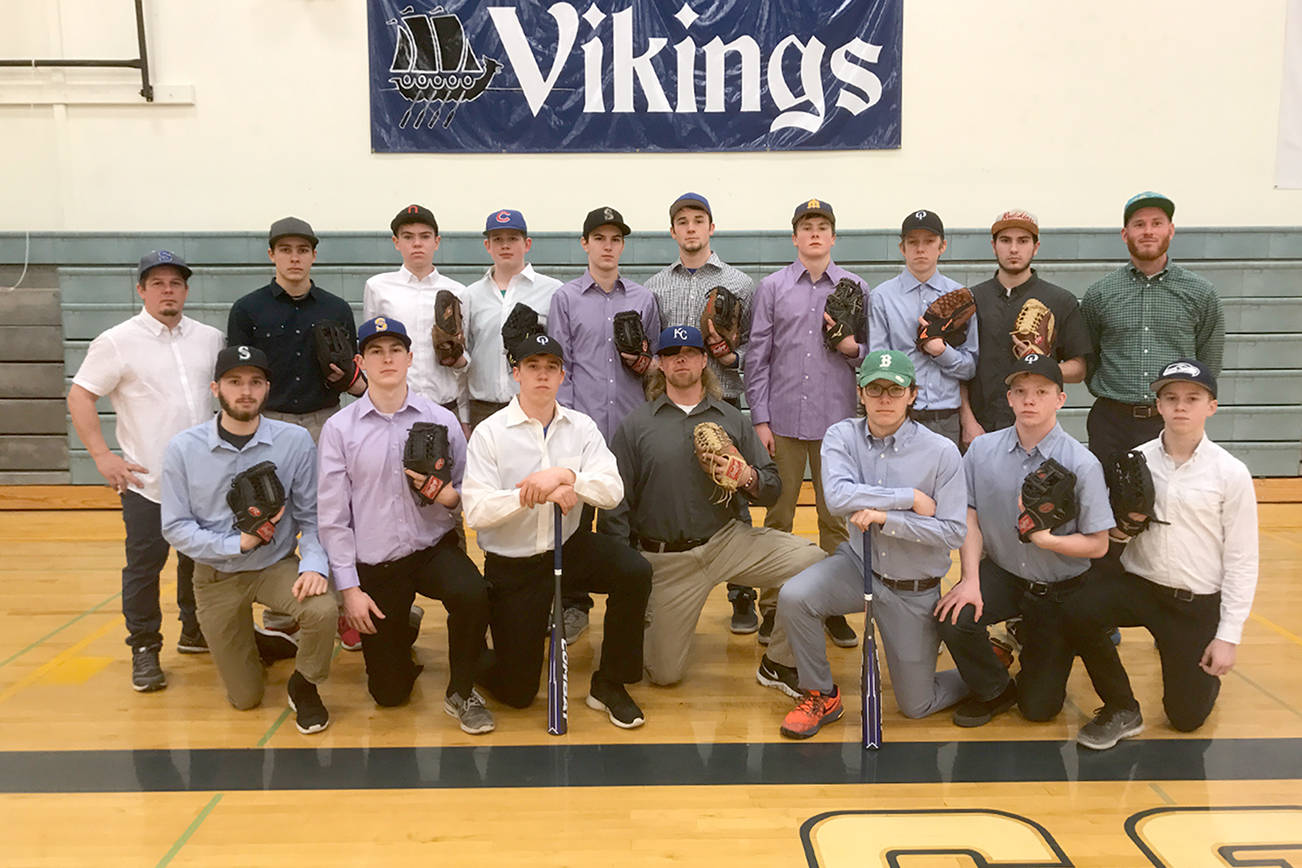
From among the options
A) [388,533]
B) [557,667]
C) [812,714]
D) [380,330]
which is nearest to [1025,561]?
[812,714]

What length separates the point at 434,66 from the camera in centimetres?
723

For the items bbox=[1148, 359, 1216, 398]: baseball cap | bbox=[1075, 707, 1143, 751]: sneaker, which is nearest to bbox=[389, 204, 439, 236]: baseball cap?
bbox=[1148, 359, 1216, 398]: baseball cap

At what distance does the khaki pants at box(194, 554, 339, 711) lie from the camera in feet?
12.8

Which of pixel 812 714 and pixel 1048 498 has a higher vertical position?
pixel 1048 498

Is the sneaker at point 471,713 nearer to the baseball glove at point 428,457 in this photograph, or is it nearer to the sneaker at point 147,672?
the baseball glove at point 428,457

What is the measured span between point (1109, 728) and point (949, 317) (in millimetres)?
1860

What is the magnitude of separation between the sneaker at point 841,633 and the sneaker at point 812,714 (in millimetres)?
742

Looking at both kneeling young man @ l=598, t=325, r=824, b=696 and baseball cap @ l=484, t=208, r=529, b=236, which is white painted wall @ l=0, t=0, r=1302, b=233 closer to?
baseball cap @ l=484, t=208, r=529, b=236

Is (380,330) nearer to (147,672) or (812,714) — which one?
(147,672)

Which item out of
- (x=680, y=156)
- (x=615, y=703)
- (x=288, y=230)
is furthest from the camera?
(x=680, y=156)

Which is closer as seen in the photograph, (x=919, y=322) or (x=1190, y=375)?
(x=1190, y=375)

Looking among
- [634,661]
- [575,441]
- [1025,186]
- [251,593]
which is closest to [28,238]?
[251,593]

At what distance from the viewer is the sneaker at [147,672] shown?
4.17 meters

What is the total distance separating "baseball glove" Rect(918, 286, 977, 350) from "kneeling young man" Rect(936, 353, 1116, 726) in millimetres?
583
